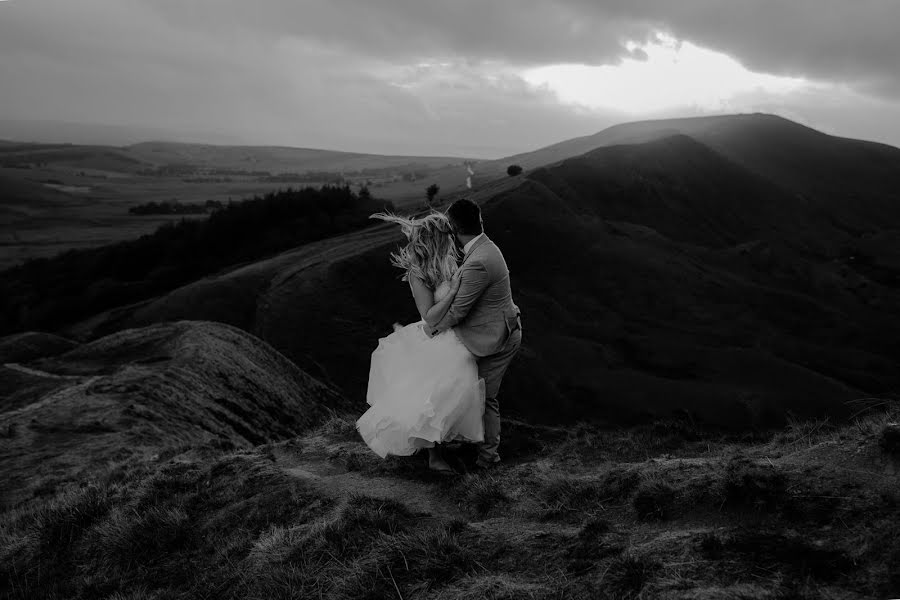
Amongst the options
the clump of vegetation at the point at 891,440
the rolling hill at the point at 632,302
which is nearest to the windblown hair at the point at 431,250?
the clump of vegetation at the point at 891,440

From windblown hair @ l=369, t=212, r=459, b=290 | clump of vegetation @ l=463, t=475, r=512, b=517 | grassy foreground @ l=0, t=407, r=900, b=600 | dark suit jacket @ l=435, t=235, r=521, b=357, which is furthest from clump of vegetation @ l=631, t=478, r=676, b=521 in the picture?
windblown hair @ l=369, t=212, r=459, b=290

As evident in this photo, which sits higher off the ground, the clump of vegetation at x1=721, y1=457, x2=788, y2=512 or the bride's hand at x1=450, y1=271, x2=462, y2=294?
the bride's hand at x1=450, y1=271, x2=462, y2=294

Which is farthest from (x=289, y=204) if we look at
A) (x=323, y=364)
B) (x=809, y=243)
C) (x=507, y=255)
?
(x=809, y=243)

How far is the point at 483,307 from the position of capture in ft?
23.2

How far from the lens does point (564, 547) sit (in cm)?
509

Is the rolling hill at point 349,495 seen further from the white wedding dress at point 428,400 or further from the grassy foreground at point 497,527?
the white wedding dress at point 428,400

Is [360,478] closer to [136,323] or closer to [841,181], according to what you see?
[136,323]

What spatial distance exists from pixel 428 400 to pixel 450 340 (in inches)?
29.1

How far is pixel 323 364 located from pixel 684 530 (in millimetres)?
35933

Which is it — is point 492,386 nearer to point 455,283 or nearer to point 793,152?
point 455,283

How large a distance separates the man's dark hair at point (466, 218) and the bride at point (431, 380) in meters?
0.13

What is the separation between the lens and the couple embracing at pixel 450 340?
6.86m

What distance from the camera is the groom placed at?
22.3 feet

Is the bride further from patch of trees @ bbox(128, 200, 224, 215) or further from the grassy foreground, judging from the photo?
patch of trees @ bbox(128, 200, 224, 215)
